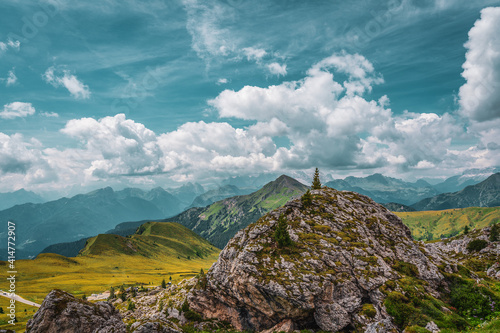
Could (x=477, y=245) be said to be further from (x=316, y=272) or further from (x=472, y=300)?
(x=316, y=272)

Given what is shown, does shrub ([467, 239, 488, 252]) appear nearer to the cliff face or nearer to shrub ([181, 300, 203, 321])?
the cliff face

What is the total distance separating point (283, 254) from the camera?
43.2 metres

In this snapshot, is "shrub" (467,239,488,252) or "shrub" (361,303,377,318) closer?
"shrub" (361,303,377,318)

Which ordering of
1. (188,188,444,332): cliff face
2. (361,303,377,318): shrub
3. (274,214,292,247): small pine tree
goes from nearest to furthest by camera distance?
(361,303,377,318): shrub
(188,188,444,332): cliff face
(274,214,292,247): small pine tree

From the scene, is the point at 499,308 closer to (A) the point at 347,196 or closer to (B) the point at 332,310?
(B) the point at 332,310

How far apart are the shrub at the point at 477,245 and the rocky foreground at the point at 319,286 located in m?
36.8

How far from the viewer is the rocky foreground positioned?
28.3m

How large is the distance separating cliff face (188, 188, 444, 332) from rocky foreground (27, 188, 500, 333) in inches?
6.4

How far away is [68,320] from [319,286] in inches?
1283

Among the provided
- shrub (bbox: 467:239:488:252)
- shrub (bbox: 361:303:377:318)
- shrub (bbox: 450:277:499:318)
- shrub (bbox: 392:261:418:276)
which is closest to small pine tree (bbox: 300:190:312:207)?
shrub (bbox: 392:261:418:276)

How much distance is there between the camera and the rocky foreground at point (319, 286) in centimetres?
2830

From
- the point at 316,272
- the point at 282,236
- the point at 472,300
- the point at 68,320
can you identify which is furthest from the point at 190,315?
the point at 472,300

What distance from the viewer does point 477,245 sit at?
3371 inches

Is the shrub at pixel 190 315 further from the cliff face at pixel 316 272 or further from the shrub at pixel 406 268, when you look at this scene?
the shrub at pixel 406 268
